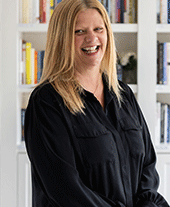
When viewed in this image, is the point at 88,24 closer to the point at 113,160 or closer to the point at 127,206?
the point at 113,160

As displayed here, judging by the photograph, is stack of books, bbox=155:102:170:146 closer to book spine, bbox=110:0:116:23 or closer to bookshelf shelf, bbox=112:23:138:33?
bookshelf shelf, bbox=112:23:138:33

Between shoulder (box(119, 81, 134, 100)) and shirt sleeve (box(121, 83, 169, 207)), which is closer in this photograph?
shirt sleeve (box(121, 83, 169, 207))

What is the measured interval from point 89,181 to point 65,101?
29cm

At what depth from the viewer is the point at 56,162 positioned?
0.96m

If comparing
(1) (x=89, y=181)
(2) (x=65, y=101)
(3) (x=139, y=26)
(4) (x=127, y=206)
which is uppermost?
(3) (x=139, y=26)

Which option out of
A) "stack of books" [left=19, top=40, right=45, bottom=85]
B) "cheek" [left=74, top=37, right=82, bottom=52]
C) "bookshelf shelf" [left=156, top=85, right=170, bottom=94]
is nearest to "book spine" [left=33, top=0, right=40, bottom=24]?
"stack of books" [left=19, top=40, right=45, bottom=85]

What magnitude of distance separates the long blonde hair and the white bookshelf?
3.28 ft

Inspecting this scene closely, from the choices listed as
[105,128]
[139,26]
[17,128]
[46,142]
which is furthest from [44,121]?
[139,26]

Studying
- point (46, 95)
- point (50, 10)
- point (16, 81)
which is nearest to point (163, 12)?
point (50, 10)

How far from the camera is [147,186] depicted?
1146 millimetres

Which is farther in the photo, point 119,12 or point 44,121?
point 119,12

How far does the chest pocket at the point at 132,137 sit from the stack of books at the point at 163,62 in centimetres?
106

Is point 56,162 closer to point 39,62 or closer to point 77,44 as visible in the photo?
point 77,44

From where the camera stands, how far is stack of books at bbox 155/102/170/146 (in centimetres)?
217
